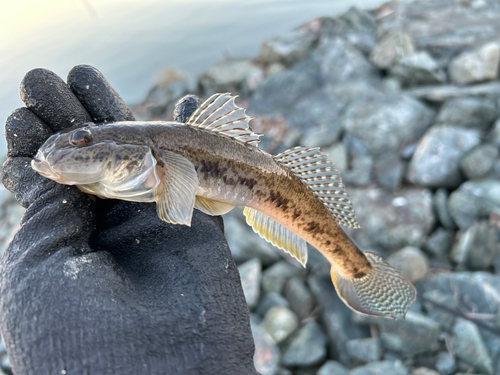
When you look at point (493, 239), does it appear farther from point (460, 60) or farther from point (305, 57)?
point (305, 57)

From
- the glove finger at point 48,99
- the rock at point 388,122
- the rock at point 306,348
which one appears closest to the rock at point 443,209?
the rock at point 388,122

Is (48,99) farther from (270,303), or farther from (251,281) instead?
(270,303)

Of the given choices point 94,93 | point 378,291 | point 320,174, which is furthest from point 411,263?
point 94,93

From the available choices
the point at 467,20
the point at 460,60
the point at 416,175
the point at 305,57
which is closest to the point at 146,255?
the point at 416,175

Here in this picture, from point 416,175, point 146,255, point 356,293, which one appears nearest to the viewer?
point 146,255

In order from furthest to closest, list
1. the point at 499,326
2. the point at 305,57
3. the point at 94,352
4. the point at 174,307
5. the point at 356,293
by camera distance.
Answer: the point at 305,57, the point at 499,326, the point at 356,293, the point at 174,307, the point at 94,352
